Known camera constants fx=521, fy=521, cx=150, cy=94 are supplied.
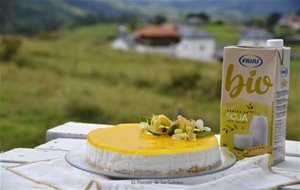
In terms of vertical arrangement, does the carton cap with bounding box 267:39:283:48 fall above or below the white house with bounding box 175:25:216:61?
above

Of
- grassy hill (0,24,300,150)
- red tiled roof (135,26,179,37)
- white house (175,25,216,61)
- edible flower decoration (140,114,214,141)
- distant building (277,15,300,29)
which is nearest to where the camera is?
edible flower decoration (140,114,214,141)

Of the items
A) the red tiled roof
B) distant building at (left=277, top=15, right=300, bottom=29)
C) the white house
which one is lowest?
the white house

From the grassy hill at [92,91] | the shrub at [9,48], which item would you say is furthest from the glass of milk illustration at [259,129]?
the shrub at [9,48]

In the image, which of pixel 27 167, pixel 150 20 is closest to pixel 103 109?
pixel 27 167

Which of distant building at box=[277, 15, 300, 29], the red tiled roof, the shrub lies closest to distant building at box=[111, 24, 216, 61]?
the red tiled roof

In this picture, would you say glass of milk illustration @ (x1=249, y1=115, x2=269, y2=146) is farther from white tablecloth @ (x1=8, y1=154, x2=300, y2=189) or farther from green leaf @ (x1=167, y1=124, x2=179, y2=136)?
green leaf @ (x1=167, y1=124, x2=179, y2=136)

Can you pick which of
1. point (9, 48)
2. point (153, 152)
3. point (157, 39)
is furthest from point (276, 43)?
point (157, 39)

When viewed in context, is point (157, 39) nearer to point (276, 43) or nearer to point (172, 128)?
point (276, 43)

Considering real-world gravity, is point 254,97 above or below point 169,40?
above
